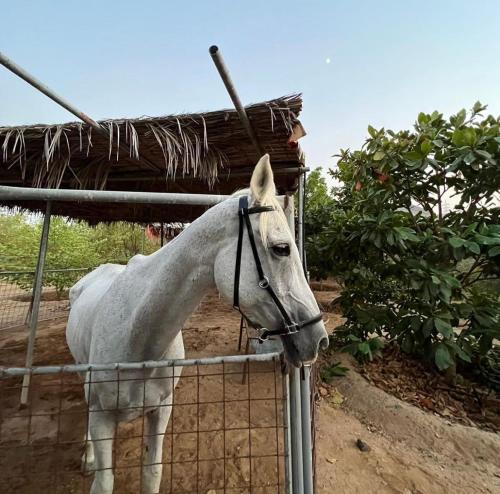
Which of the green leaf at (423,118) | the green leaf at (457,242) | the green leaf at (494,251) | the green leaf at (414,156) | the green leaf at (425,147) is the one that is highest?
the green leaf at (423,118)

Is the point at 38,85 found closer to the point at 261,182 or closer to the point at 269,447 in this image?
the point at 261,182

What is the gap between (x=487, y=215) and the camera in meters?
3.26

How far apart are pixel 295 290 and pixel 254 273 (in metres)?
0.19

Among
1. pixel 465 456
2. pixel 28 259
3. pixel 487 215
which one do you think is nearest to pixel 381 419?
pixel 465 456

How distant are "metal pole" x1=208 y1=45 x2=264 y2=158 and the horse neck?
31.3 inches

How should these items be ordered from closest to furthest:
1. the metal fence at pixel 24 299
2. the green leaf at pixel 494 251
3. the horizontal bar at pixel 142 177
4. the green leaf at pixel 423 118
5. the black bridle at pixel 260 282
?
the black bridle at pixel 260 282 → the green leaf at pixel 494 251 → the green leaf at pixel 423 118 → the horizontal bar at pixel 142 177 → the metal fence at pixel 24 299

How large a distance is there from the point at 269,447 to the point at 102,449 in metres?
1.60

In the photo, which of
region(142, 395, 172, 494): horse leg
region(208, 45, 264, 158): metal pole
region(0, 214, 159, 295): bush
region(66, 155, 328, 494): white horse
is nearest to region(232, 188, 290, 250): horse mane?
region(66, 155, 328, 494): white horse

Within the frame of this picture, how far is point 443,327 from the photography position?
9.49 feet

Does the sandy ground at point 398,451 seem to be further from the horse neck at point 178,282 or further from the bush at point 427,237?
the horse neck at point 178,282

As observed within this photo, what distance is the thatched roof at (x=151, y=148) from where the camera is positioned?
2.56 meters

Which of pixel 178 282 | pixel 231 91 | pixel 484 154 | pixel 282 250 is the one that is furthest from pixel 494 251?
pixel 178 282

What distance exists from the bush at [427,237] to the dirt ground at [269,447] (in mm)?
654

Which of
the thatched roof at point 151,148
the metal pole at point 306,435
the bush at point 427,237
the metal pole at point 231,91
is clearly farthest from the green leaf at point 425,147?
the metal pole at point 306,435
